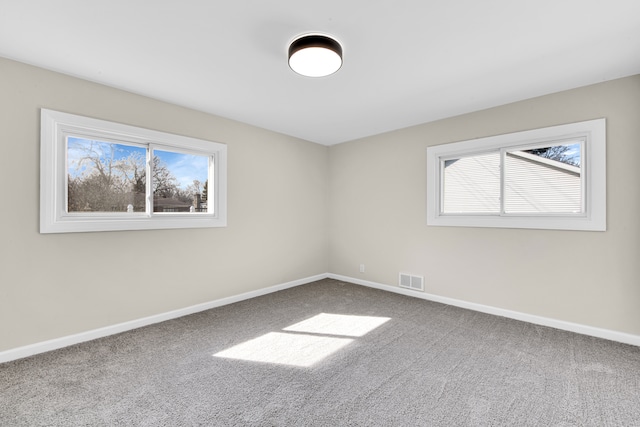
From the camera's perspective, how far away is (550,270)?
289cm

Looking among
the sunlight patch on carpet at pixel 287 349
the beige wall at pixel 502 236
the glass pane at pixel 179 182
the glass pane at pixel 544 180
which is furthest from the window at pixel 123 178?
the glass pane at pixel 544 180

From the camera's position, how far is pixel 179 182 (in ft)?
11.0

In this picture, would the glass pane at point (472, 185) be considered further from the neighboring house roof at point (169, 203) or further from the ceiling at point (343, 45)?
the neighboring house roof at point (169, 203)

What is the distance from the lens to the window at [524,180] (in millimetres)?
2693

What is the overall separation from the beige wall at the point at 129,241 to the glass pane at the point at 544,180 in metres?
2.91

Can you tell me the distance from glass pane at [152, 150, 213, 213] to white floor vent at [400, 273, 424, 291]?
2838 millimetres

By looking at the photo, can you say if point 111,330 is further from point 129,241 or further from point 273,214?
point 273,214

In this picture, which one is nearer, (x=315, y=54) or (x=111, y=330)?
(x=315, y=54)

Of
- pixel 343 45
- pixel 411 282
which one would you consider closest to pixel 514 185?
pixel 411 282

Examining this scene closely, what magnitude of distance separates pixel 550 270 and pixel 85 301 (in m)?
4.58

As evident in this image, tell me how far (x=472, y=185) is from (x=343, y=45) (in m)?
2.44

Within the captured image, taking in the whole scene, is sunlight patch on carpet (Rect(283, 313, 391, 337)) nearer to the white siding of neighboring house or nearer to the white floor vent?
the white floor vent

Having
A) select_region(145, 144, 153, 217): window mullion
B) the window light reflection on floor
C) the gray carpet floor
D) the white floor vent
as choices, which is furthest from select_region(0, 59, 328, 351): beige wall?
the white floor vent

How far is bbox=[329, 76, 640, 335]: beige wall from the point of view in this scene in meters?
2.55
